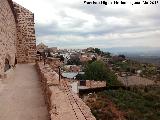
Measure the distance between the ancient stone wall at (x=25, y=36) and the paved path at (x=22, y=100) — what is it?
18.5 feet

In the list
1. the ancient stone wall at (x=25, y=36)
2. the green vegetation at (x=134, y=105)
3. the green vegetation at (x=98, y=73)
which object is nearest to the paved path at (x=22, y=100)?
the ancient stone wall at (x=25, y=36)

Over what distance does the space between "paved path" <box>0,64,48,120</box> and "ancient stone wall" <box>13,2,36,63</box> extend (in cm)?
564

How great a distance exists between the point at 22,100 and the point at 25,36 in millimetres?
9696

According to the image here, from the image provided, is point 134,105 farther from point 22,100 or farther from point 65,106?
point 65,106

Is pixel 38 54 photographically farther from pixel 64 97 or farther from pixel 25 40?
pixel 64 97

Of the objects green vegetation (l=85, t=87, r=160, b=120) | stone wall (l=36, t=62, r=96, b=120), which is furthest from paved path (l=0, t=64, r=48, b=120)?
green vegetation (l=85, t=87, r=160, b=120)

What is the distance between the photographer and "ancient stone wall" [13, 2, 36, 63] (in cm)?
1712

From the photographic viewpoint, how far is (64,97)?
6191 mm

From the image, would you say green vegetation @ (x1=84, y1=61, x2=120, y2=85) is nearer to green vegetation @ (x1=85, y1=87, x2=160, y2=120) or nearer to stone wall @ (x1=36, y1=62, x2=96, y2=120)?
green vegetation @ (x1=85, y1=87, x2=160, y2=120)

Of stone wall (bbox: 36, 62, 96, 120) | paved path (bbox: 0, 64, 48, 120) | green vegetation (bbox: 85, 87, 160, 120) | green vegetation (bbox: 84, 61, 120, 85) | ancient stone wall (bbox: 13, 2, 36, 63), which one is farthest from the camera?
green vegetation (bbox: 84, 61, 120, 85)

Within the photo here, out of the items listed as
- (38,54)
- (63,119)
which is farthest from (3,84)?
(38,54)

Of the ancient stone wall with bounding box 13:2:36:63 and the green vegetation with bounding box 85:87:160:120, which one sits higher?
the ancient stone wall with bounding box 13:2:36:63

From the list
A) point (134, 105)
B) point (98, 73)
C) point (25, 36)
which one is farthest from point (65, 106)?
point (98, 73)

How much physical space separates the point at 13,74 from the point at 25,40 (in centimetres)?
515
